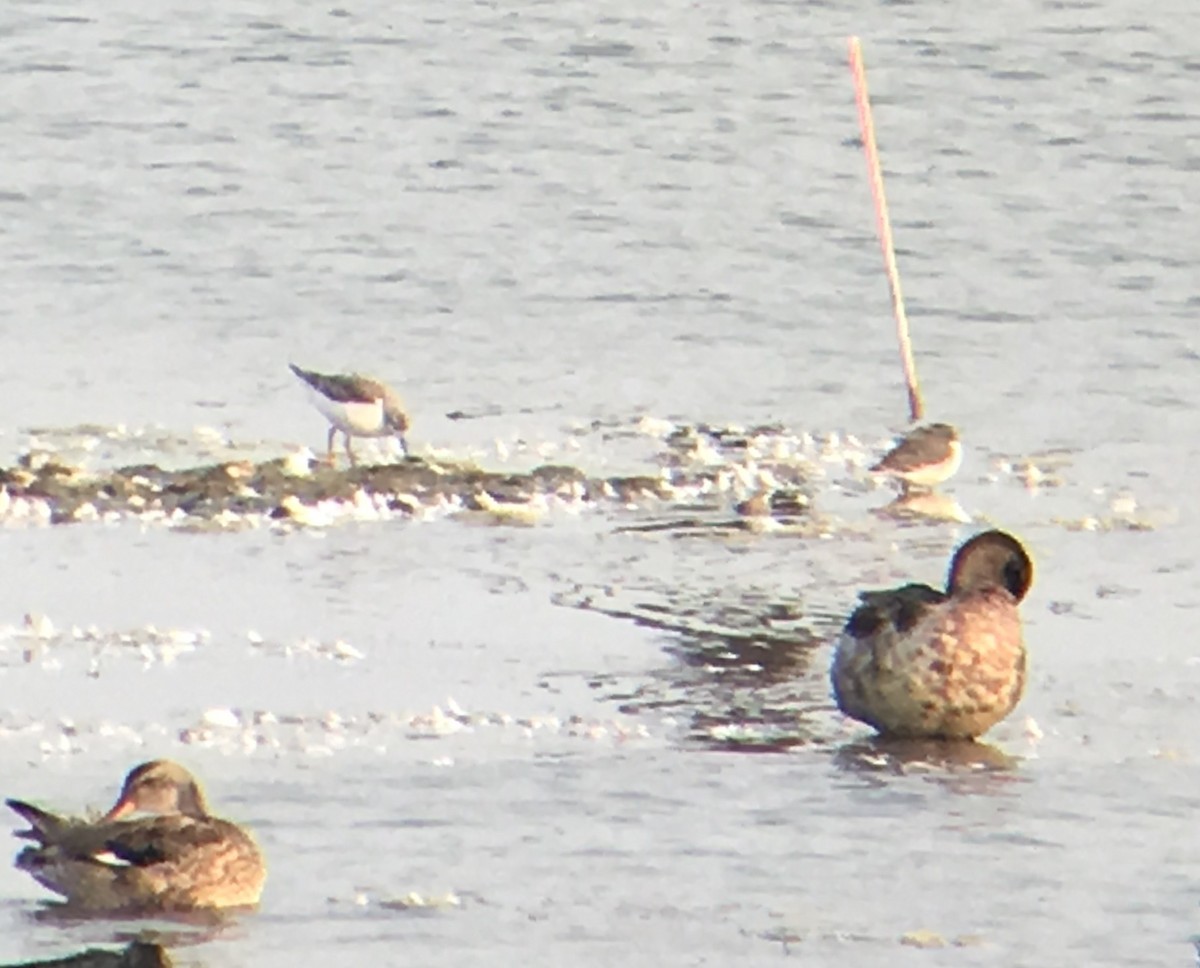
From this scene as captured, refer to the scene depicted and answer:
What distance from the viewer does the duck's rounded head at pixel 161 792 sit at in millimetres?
11703

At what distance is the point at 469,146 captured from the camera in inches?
1184

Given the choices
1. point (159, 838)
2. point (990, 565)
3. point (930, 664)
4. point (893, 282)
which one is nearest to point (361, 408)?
point (893, 282)

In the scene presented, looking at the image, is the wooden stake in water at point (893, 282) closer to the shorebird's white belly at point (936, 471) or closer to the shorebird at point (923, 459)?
the shorebird at point (923, 459)

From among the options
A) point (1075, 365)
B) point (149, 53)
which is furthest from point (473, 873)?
point (149, 53)

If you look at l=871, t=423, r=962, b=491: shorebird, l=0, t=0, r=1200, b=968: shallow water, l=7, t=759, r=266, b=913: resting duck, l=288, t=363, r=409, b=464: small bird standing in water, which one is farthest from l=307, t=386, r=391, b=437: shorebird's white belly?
l=7, t=759, r=266, b=913: resting duck

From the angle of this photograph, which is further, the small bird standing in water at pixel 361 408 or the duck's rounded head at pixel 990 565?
the small bird standing in water at pixel 361 408

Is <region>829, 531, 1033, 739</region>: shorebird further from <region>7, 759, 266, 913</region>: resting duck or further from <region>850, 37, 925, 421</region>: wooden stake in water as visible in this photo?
<region>850, 37, 925, 421</region>: wooden stake in water

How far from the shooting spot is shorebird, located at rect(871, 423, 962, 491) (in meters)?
18.6

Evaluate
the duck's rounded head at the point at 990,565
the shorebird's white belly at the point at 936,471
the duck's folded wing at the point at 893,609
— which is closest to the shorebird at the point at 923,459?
the shorebird's white belly at the point at 936,471

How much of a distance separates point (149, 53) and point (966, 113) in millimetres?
7714

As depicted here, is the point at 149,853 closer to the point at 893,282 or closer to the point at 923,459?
the point at 923,459

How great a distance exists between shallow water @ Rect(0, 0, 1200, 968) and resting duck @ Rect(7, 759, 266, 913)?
0.17m

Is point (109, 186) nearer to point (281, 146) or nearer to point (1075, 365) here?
point (281, 146)

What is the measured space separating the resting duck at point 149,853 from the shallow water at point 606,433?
170 millimetres
